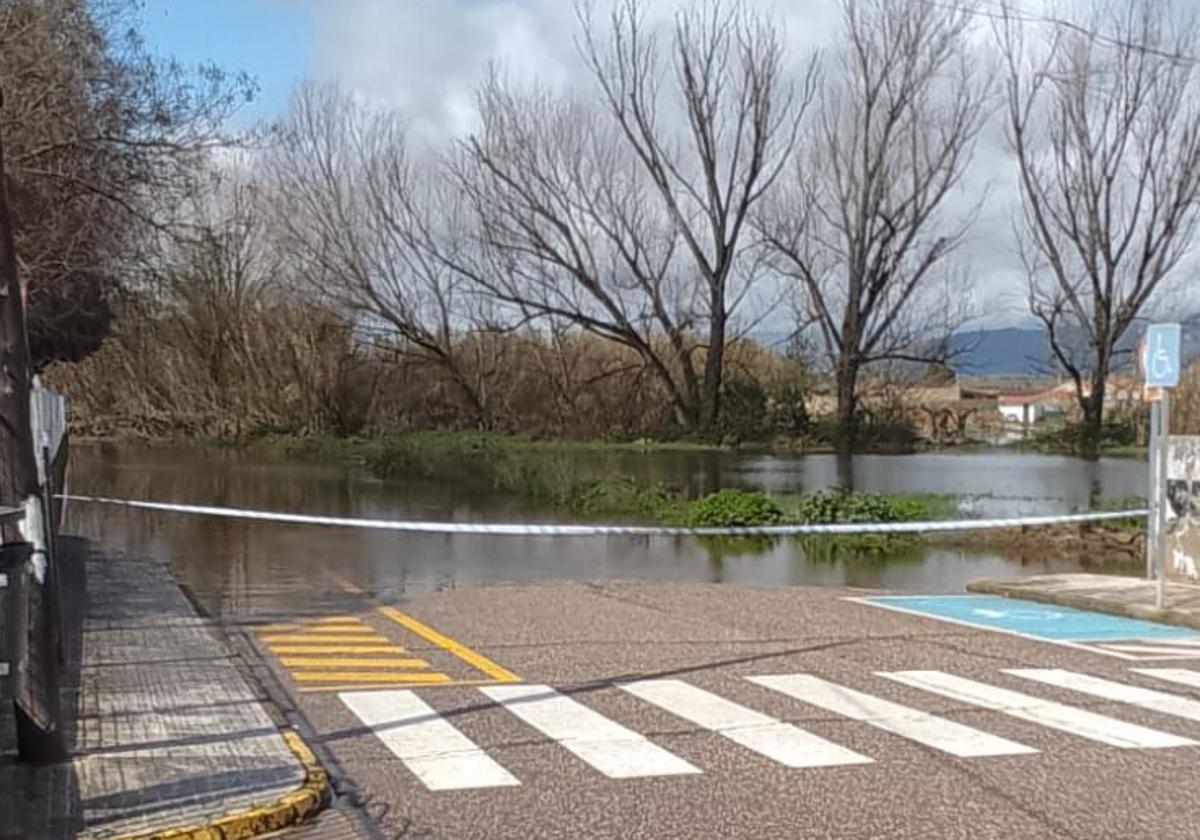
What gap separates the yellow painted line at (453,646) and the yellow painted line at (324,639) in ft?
1.22

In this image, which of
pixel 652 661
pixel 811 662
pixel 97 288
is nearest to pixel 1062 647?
pixel 811 662

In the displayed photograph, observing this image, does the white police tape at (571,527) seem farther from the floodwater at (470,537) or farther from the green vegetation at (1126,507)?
the green vegetation at (1126,507)

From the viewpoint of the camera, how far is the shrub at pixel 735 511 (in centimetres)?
2623

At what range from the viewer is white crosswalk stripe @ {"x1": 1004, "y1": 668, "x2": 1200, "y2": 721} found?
8703mm

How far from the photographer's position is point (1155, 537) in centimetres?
1362

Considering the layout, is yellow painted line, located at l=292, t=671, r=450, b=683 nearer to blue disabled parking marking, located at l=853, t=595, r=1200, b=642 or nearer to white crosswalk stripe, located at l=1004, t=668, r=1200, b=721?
white crosswalk stripe, located at l=1004, t=668, r=1200, b=721

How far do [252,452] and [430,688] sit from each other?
141 feet

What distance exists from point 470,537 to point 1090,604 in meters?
12.6

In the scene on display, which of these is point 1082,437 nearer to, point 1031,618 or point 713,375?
point 713,375

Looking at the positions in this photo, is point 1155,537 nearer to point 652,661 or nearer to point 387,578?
point 652,661

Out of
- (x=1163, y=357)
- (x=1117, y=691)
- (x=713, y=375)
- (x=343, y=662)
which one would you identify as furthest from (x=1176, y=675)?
(x=713, y=375)

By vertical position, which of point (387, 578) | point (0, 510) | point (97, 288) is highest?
point (97, 288)

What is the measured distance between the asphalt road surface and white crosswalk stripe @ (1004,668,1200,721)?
0.03 metres

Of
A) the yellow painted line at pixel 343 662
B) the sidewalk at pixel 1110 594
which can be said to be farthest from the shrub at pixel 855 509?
the yellow painted line at pixel 343 662
